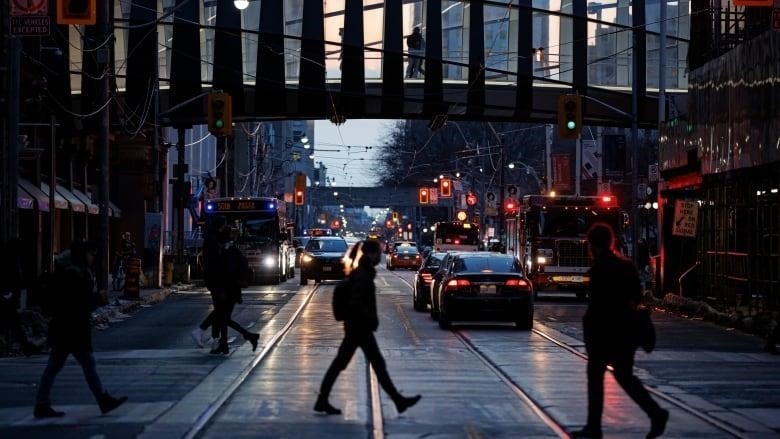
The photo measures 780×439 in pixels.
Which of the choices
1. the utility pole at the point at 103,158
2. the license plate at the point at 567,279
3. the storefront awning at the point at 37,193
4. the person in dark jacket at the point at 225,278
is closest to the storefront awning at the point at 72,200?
the storefront awning at the point at 37,193

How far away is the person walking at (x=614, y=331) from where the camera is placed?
1116cm

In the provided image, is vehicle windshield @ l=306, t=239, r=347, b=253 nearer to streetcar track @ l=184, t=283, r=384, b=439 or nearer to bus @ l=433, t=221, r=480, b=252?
bus @ l=433, t=221, r=480, b=252

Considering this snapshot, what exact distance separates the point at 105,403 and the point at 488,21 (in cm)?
4657

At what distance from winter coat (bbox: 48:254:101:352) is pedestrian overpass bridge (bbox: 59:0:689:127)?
37746 millimetres

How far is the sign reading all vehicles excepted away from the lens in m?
31.9

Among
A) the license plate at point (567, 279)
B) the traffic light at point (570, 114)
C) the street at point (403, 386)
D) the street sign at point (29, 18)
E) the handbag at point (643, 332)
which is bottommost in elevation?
the street at point (403, 386)

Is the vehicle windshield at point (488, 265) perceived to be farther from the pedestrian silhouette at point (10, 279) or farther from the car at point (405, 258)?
the car at point (405, 258)

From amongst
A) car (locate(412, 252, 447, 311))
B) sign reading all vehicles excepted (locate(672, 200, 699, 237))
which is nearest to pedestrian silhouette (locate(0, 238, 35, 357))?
car (locate(412, 252, 447, 311))

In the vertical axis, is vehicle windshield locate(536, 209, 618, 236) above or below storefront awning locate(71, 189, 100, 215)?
below

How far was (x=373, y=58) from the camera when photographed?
55094mm

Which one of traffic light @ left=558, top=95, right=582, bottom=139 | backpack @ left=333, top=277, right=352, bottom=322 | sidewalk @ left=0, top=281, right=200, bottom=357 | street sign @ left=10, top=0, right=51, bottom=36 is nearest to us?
backpack @ left=333, top=277, right=352, bottom=322

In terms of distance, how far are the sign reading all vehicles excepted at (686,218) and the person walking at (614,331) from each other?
21.2 m

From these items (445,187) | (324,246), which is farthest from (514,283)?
(445,187)

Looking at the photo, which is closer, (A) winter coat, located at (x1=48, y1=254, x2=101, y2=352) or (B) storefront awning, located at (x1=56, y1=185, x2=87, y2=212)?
(A) winter coat, located at (x1=48, y1=254, x2=101, y2=352)
